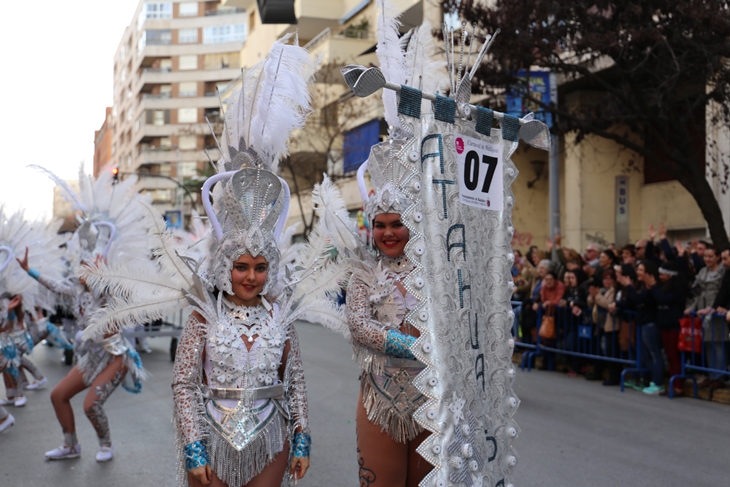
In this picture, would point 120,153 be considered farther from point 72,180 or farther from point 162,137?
point 72,180

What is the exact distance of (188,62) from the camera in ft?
264

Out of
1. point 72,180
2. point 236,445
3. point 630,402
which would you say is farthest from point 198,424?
point 630,402

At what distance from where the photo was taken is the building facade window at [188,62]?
3159 inches

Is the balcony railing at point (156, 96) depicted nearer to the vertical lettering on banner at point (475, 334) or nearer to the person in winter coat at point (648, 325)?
the person in winter coat at point (648, 325)

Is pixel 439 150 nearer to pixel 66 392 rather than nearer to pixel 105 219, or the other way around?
pixel 66 392

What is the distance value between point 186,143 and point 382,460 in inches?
3068

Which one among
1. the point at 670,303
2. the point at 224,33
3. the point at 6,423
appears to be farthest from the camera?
the point at 224,33

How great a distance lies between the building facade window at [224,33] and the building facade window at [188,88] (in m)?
4.30

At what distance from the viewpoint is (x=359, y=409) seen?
13.5 ft

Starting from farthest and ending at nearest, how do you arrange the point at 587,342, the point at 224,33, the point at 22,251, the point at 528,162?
the point at 224,33 < the point at 528,162 < the point at 587,342 < the point at 22,251

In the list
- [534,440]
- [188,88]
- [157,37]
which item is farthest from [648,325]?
[157,37]

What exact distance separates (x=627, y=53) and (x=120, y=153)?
92.3 m

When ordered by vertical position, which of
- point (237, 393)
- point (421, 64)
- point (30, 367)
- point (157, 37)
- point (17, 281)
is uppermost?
point (157, 37)

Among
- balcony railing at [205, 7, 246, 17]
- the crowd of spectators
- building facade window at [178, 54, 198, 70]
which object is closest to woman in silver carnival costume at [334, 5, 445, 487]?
the crowd of spectators
